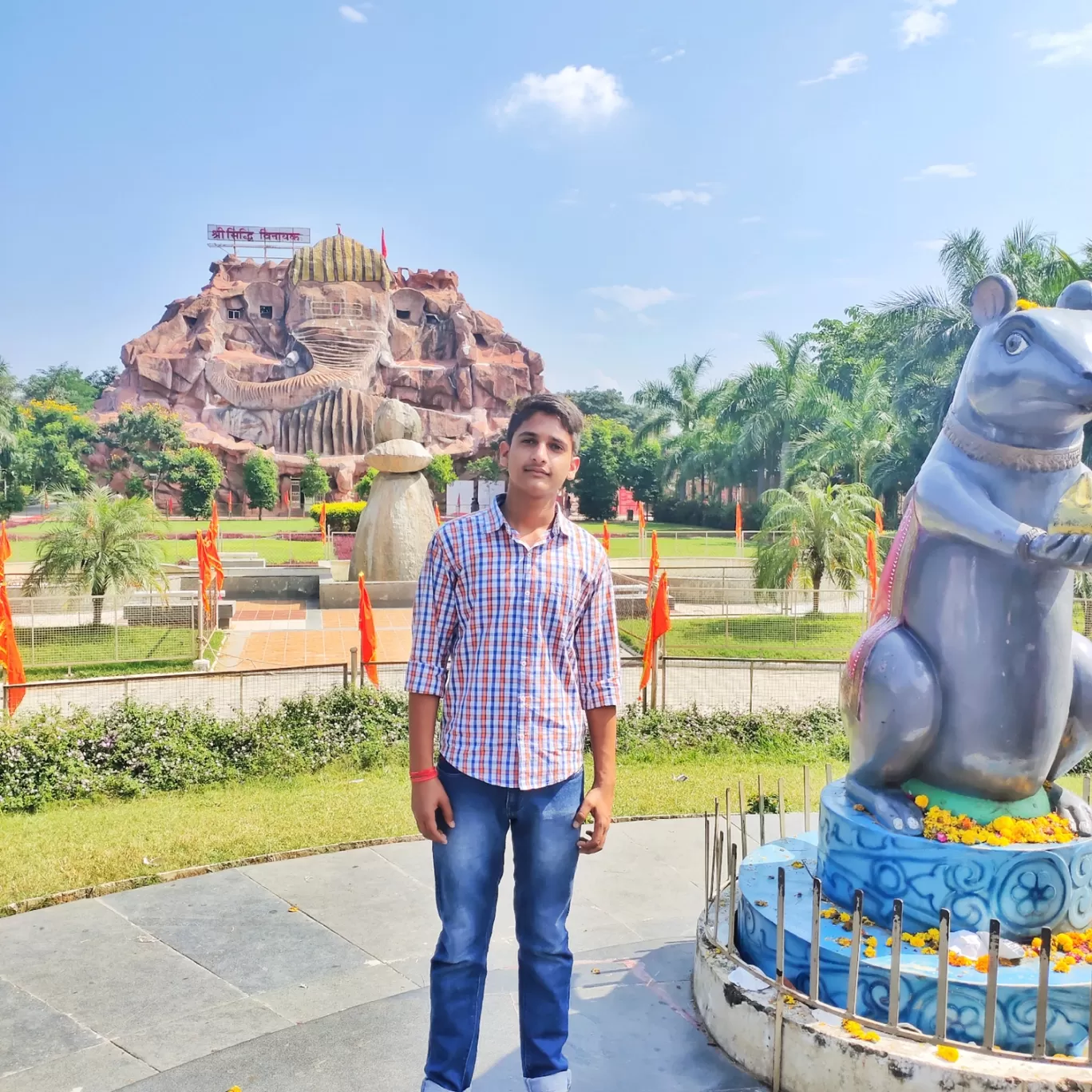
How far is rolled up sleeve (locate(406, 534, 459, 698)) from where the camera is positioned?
263 cm

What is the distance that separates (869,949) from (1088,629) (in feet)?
35.1

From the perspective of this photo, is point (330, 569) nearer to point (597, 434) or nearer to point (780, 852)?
point (780, 852)

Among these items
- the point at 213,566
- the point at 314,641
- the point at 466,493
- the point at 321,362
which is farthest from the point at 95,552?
the point at 321,362

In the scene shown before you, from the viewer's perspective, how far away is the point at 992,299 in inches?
133

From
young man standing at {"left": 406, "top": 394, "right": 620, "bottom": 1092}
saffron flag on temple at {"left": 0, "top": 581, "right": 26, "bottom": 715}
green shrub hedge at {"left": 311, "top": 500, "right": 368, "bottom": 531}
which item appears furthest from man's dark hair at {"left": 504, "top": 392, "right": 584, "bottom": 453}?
green shrub hedge at {"left": 311, "top": 500, "right": 368, "bottom": 531}

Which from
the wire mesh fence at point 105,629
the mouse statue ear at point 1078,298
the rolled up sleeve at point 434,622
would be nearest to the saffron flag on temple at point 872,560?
the wire mesh fence at point 105,629

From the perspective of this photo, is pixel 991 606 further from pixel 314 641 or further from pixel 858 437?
pixel 858 437

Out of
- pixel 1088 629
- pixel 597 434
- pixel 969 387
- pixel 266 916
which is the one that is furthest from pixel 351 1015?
pixel 597 434

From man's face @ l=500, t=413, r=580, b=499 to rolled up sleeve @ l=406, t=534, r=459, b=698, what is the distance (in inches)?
11.1

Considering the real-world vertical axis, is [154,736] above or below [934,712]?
below

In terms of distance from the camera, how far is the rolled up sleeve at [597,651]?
2723 millimetres

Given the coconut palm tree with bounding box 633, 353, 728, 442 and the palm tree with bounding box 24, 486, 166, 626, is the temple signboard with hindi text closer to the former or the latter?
the coconut palm tree with bounding box 633, 353, 728, 442

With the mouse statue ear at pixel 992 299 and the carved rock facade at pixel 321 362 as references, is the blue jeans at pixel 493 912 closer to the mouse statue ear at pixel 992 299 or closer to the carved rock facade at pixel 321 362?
the mouse statue ear at pixel 992 299

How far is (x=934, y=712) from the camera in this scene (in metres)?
3.32
